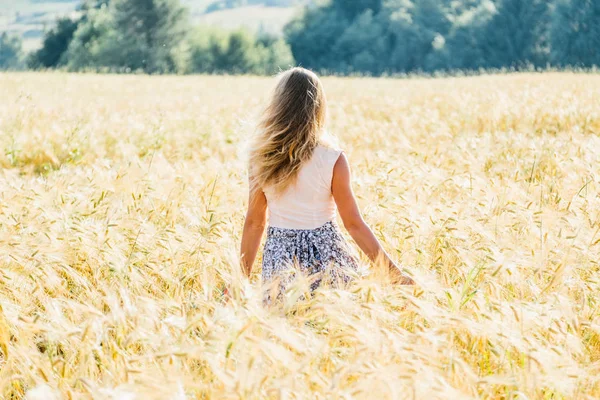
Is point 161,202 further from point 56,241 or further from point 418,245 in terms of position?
point 418,245

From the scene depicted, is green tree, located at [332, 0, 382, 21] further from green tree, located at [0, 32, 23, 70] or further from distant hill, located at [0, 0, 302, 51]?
green tree, located at [0, 32, 23, 70]

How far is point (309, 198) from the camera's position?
3156 mm

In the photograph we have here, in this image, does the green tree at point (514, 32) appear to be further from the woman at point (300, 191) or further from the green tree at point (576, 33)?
the woman at point (300, 191)

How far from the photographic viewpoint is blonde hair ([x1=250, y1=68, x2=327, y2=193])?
303cm

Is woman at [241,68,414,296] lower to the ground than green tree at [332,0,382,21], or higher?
higher

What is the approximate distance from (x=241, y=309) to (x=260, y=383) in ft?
1.16

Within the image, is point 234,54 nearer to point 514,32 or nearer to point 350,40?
point 350,40

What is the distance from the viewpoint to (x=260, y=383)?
170 cm

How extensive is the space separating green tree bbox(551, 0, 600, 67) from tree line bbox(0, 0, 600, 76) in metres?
0.06

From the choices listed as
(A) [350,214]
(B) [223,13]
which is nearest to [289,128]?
(A) [350,214]

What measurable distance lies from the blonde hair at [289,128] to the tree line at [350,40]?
138ft

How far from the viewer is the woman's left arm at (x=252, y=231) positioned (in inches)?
126

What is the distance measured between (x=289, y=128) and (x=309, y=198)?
13.0 inches

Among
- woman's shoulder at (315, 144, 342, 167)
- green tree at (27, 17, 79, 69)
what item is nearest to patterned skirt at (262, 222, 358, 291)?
woman's shoulder at (315, 144, 342, 167)
